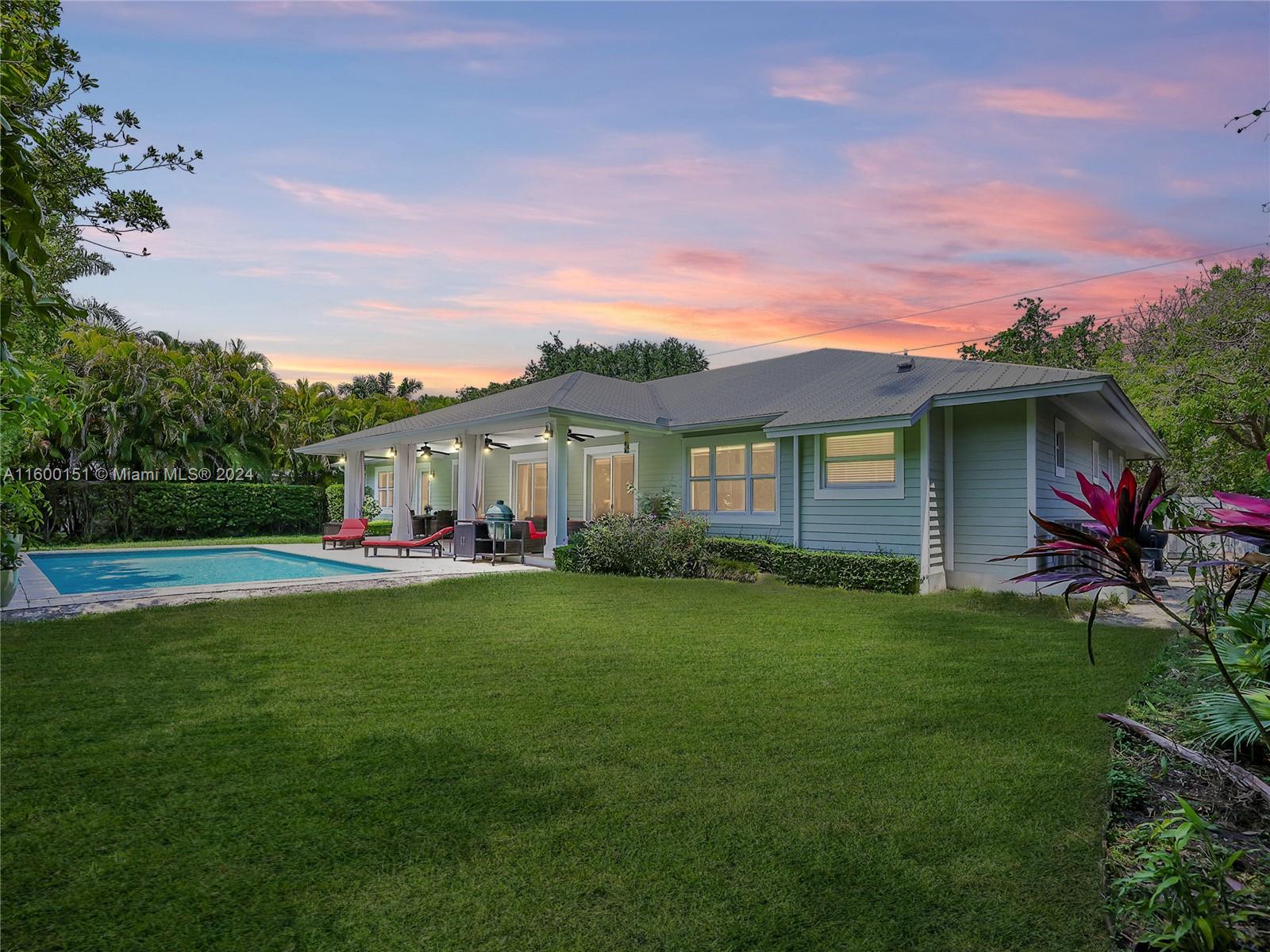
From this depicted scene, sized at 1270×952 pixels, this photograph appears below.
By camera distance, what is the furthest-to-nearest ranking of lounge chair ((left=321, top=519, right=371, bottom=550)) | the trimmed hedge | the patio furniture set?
lounge chair ((left=321, top=519, right=371, bottom=550)) < the patio furniture set < the trimmed hedge

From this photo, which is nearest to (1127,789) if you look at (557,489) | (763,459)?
(763,459)

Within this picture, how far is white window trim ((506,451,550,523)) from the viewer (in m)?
20.2

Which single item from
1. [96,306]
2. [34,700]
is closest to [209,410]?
[96,306]

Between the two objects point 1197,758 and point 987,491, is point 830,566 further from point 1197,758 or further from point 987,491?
point 1197,758

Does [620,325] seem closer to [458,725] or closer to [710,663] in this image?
[710,663]

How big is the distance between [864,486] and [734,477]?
10.5 ft

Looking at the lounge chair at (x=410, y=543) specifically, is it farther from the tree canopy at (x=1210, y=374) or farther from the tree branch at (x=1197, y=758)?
the tree branch at (x=1197, y=758)

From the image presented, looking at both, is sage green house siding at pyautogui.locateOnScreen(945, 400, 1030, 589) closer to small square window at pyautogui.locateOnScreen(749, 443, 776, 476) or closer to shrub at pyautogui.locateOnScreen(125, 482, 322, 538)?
small square window at pyautogui.locateOnScreen(749, 443, 776, 476)

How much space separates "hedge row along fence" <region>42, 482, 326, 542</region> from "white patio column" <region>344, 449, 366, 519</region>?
4825 mm

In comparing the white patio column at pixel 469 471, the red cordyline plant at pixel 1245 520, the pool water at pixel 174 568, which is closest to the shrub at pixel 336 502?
the pool water at pixel 174 568

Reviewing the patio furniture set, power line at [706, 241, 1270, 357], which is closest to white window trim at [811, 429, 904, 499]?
the patio furniture set

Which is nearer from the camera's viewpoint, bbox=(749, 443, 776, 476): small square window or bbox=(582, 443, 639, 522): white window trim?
bbox=(749, 443, 776, 476): small square window

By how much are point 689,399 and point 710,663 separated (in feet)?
40.4

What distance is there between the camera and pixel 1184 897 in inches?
83.4
